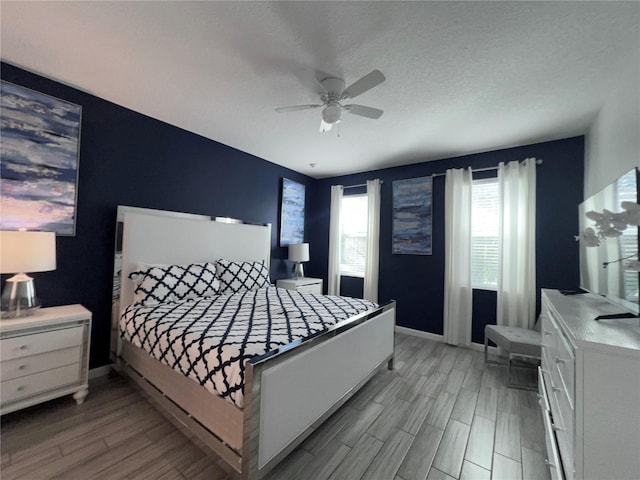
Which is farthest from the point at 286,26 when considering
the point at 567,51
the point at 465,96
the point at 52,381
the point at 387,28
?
the point at 52,381

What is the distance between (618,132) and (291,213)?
12.5 feet

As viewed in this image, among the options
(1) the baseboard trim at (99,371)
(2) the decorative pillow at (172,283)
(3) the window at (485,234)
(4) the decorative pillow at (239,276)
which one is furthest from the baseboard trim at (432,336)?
(1) the baseboard trim at (99,371)

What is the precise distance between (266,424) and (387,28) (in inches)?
91.7

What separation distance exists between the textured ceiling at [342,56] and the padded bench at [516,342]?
2173mm

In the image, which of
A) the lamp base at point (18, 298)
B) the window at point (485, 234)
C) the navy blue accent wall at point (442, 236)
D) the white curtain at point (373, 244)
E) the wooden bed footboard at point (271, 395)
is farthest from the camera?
the white curtain at point (373, 244)

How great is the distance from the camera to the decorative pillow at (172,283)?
7.88ft

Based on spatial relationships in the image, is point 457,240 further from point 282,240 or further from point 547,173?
point 282,240

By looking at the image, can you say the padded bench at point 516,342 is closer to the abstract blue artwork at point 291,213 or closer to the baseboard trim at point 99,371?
the abstract blue artwork at point 291,213

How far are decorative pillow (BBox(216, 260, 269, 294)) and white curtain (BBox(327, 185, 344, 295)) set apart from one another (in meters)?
1.53

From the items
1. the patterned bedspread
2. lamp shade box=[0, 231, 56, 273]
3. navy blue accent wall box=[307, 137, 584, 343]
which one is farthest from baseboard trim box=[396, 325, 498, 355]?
lamp shade box=[0, 231, 56, 273]

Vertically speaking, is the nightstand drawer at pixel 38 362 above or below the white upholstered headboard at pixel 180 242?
below

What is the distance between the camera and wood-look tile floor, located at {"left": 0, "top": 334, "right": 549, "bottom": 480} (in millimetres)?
1482

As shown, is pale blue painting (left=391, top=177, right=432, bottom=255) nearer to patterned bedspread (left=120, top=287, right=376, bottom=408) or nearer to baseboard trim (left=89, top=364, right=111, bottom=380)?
patterned bedspread (left=120, top=287, right=376, bottom=408)

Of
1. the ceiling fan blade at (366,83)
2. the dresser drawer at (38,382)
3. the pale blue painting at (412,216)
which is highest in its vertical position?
the ceiling fan blade at (366,83)
